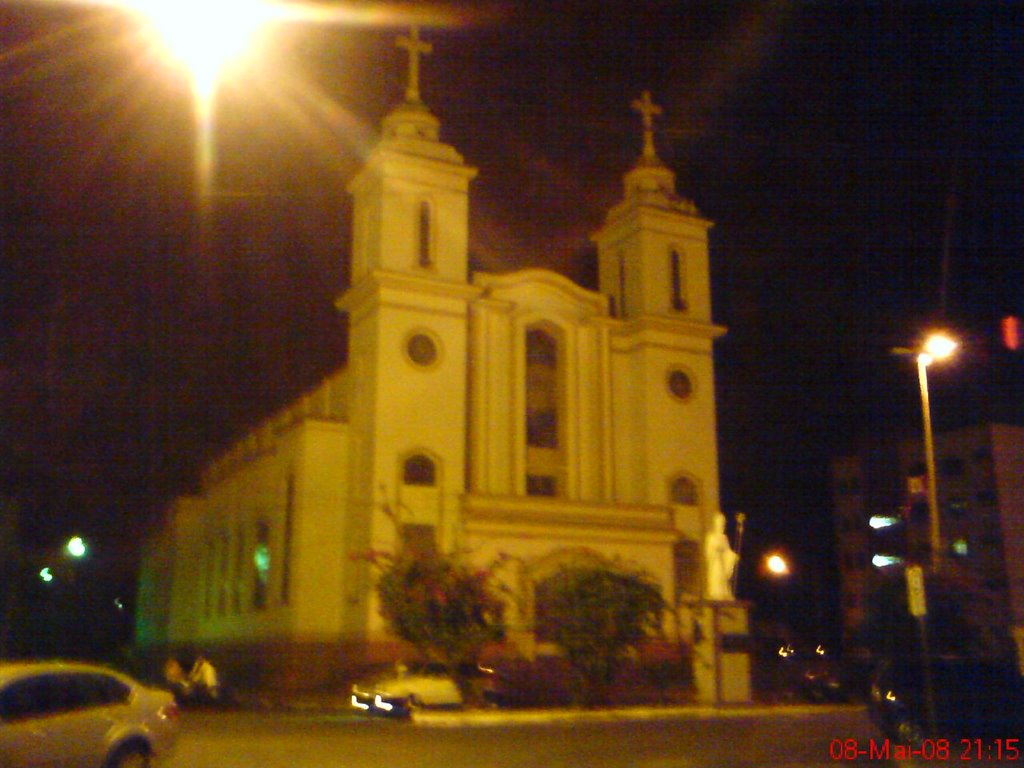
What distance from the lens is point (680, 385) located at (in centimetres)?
4159

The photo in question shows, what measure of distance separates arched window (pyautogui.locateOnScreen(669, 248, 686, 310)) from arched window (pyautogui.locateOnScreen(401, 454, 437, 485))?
12116 mm

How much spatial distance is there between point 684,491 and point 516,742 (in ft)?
76.9

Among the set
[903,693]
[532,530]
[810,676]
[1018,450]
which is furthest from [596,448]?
[1018,450]

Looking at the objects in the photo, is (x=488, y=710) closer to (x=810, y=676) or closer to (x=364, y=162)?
(x=810, y=676)

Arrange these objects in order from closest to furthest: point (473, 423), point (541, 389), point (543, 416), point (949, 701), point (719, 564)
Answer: point (949, 701), point (719, 564), point (473, 423), point (543, 416), point (541, 389)

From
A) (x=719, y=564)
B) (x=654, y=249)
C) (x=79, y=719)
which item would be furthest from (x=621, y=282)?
(x=79, y=719)

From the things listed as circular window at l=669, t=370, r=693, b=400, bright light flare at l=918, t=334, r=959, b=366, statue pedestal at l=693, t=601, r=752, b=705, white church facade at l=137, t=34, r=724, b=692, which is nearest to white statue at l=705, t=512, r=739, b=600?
statue pedestal at l=693, t=601, r=752, b=705

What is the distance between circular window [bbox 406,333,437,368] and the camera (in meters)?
36.9

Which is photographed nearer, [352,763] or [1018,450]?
[352,763]

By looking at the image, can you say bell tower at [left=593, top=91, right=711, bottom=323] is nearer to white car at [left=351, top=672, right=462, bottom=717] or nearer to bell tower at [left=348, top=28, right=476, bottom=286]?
bell tower at [left=348, top=28, right=476, bottom=286]

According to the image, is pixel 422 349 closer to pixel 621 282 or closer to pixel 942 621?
pixel 621 282

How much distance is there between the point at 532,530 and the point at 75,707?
24113 millimetres

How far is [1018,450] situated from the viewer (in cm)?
5784

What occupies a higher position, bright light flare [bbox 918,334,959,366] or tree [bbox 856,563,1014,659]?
bright light flare [bbox 918,334,959,366]
